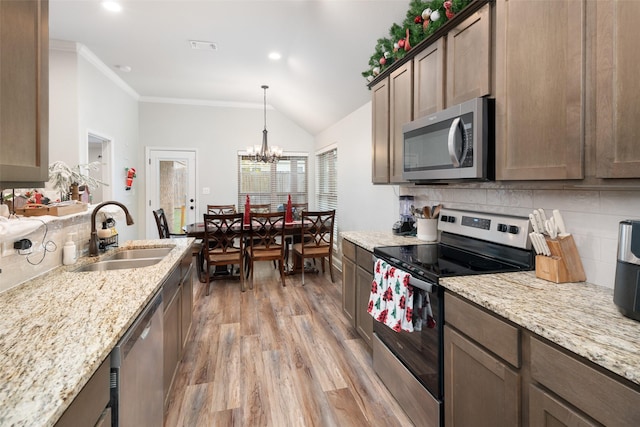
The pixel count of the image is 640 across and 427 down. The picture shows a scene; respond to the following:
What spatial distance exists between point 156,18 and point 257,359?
3316mm

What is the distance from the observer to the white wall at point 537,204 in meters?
1.34

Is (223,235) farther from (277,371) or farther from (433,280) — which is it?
(433,280)

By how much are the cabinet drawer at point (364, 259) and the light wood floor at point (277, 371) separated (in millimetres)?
718

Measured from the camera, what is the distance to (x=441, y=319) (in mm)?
1473

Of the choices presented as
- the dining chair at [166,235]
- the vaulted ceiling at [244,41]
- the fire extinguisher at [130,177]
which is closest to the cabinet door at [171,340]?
the dining chair at [166,235]

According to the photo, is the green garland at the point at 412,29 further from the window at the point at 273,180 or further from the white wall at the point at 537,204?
the window at the point at 273,180

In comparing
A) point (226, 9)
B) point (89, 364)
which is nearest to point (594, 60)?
point (89, 364)

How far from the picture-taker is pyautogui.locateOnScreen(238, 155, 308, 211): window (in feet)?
20.7

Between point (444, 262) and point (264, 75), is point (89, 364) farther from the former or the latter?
point (264, 75)

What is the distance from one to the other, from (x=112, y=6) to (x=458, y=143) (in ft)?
10.8

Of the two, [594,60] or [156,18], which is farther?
[156,18]

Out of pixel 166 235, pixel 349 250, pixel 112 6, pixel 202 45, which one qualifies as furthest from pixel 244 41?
pixel 166 235

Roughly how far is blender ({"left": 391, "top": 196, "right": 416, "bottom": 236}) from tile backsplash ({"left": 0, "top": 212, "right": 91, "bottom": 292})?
2.40m

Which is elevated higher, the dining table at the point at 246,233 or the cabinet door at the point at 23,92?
the cabinet door at the point at 23,92
